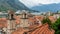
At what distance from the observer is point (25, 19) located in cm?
3134

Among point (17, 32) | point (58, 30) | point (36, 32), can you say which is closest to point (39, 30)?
point (36, 32)

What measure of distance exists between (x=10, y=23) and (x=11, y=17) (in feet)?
1.99

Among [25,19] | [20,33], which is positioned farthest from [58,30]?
[20,33]

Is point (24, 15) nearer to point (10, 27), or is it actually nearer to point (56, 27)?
point (10, 27)

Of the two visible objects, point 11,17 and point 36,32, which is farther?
point 11,17

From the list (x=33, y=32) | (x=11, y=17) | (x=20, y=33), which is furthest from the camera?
(x=11, y=17)

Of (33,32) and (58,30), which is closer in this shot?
(33,32)

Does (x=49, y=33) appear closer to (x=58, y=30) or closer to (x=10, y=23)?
(x=10, y=23)

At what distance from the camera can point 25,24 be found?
30906mm

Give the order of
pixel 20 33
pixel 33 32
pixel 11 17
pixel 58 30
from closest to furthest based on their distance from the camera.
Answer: pixel 33 32 → pixel 20 33 → pixel 11 17 → pixel 58 30

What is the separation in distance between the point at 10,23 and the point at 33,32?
560 cm

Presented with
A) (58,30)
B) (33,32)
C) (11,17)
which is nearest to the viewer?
(33,32)

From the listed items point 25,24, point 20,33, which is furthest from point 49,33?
point 25,24

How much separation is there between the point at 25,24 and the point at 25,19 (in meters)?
0.65
